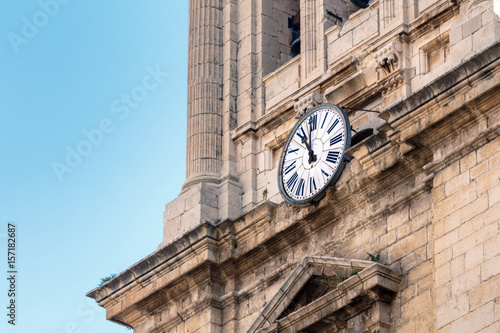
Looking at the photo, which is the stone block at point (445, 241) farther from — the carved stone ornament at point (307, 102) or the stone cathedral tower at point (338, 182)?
the carved stone ornament at point (307, 102)

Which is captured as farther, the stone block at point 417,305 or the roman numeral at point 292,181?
the roman numeral at point 292,181

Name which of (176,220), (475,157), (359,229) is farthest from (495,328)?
(176,220)

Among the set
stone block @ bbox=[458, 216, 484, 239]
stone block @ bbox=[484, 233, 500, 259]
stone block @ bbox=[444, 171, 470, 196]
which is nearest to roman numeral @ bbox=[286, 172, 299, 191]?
stone block @ bbox=[444, 171, 470, 196]

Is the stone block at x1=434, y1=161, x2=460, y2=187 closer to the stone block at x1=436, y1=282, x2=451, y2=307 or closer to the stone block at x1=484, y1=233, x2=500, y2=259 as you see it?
the stone block at x1=484, y1=233, x2=500, y2=259

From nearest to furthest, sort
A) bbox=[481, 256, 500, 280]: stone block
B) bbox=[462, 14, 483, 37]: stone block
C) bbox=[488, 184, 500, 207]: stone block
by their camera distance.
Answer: bbox=[481, 256, 500, 280]: stone block → bbox=[488, 184, 500, 207]: stone block → bbox=[462, 14, 483, 37]: stone block

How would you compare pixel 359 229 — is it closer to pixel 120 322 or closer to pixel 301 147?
pixel 301 147

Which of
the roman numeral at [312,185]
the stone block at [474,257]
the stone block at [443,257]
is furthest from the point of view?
the roman numeral at [312,185]

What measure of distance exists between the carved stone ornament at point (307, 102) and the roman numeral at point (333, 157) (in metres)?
1.42

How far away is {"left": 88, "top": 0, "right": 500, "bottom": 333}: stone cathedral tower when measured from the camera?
24.4m

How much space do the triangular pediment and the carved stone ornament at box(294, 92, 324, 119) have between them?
3.19 m

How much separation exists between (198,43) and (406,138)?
7591 millimetres

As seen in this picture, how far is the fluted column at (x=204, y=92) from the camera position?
100 ft

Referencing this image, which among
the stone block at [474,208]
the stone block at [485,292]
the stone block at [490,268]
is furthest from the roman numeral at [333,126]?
the stone block at [485,292]

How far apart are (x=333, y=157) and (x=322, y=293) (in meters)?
2.31
